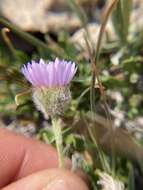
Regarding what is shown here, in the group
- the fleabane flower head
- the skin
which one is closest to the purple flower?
the fleabane flower head

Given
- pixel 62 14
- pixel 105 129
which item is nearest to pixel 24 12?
pixel 62 14

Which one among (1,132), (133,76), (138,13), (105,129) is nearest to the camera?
→ (1,132)

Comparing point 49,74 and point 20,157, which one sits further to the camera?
point 20,157

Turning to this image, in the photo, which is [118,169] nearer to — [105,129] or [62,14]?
[105,129]

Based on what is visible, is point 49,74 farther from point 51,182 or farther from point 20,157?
point 20,157

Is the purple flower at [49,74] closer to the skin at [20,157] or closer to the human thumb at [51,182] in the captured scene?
the human thumb at [51,182]

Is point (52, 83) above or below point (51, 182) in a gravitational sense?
above

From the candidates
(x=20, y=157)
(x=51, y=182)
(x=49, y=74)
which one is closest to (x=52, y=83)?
(x=49, y=74)

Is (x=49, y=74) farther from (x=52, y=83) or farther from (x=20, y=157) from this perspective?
(x=20, y=157)

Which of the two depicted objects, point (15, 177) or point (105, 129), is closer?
point (15, 177)
